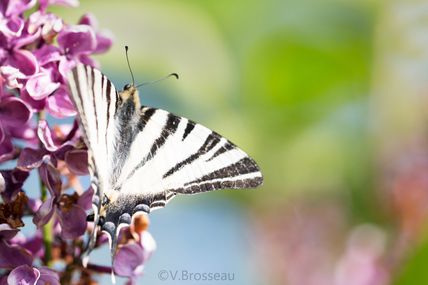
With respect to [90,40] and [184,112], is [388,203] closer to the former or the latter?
[184,112]

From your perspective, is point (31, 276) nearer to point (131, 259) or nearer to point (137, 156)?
point (131, 259)

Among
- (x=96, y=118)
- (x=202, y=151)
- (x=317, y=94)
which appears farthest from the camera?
(x=317, y=94)

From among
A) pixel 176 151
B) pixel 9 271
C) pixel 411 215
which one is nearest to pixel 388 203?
pixel 411 215

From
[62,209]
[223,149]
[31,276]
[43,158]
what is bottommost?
[31,276]

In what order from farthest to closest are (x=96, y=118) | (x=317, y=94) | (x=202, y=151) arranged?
(x=317, y=94) < (x=202, y=151) < (x=96, y=118)

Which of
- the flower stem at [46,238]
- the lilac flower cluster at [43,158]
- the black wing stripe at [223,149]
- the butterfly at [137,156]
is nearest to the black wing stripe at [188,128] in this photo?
the butterfly at [137,156]

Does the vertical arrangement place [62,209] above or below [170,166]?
below

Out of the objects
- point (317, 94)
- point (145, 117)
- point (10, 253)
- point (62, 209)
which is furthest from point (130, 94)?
point (317, 94)

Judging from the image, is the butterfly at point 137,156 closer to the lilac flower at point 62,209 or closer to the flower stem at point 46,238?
the lilac flower at point 62,209
